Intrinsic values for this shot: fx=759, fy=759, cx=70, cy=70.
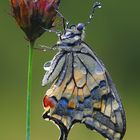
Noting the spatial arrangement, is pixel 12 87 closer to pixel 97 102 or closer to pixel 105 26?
pixel 105 26

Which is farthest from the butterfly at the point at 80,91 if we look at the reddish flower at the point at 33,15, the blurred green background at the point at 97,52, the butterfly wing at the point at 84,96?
the blurred green background at the point at 97,52

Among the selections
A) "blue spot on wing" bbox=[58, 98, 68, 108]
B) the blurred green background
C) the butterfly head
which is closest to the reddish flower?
the butterfly head

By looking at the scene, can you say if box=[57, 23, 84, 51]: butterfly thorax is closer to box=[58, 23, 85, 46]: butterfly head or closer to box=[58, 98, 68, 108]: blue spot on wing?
box=[58, 23, 85, 46]: butterfly head

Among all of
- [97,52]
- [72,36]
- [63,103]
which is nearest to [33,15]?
[72,36]

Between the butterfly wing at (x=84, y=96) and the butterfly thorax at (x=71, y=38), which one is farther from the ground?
the butterfly thorax at (x=71, y=38)

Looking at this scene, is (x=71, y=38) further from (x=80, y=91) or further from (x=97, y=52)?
(x=97, y=52)

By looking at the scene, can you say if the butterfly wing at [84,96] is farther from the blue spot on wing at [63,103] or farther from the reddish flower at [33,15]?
the reddish flower at [33,15]
